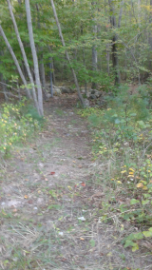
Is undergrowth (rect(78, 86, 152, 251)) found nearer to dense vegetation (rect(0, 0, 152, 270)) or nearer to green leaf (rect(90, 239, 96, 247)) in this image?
dense vegetation (rect(0, 0, 152, 270))

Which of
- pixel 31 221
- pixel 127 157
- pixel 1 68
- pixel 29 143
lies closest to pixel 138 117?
pixel 127 157

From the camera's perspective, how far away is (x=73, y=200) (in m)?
2.87

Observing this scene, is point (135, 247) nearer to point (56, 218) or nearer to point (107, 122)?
point (56, 218)

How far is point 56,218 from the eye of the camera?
2529mm

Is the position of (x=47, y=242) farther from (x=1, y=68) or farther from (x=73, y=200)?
(x=1, y=68)

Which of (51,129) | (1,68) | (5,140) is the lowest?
(51,129)

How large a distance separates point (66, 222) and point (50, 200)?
18.0 inches

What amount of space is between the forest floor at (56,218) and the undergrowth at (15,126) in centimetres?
24

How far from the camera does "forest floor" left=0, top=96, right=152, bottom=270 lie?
6.48ft

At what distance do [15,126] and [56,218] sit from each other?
2239 mm

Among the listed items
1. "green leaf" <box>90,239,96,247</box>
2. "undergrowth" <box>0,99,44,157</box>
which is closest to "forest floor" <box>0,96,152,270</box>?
"green leaf" <box>90,239,96,247</box>

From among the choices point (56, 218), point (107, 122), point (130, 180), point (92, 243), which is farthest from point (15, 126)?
point (92, 243)

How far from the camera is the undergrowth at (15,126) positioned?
3.54 metres

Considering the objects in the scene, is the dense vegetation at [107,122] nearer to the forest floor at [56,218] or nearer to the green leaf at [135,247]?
the green leaf at [135,247]
